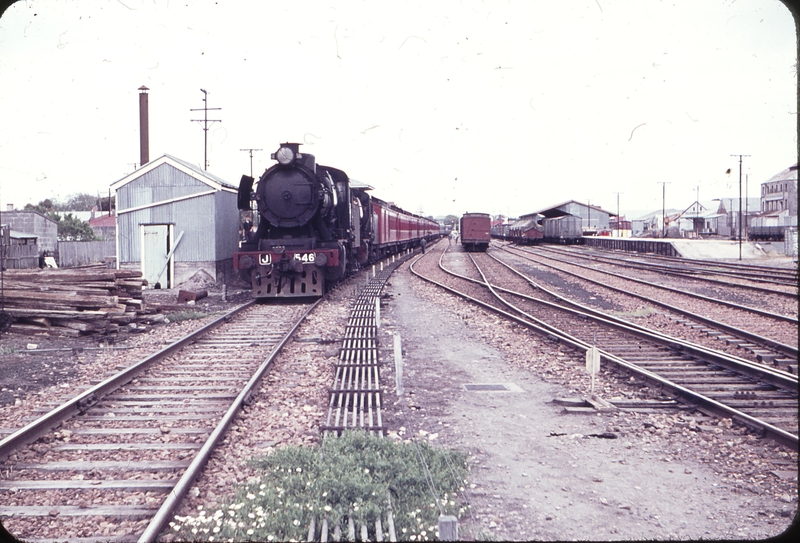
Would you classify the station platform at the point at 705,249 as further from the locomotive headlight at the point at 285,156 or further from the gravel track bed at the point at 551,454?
the gravel track bed at the point at 551,454

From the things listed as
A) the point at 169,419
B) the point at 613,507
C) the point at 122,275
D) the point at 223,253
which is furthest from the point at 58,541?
the point at 223,253

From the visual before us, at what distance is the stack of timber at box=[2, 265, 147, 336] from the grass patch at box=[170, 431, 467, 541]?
287 inches

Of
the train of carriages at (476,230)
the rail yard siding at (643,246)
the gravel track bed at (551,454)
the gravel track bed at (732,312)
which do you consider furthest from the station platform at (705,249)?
the gravel track bed at (551,454)

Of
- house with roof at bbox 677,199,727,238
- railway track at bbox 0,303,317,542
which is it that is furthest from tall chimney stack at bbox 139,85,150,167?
house with roof at bbox 677,199,727,238

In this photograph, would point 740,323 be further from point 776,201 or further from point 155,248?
point 776,201

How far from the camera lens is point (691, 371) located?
24.6ft

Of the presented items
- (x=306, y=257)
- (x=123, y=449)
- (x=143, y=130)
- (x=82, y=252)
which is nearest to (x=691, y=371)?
(x=123, y=449)

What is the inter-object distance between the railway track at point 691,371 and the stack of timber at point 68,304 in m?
7.53

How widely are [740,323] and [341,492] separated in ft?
33.5

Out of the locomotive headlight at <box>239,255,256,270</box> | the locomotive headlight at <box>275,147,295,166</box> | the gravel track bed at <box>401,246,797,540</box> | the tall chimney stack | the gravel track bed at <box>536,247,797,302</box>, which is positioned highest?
the tall chimney stack

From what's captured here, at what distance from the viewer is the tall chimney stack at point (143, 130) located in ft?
88.6

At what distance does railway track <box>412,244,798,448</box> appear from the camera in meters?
5.74

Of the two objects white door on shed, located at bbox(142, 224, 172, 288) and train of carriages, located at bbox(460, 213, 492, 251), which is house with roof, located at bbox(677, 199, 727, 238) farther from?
white door on shed, located at bbox(142, 224, 172, 288)

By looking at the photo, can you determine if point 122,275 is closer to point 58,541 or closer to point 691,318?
point 58,541
